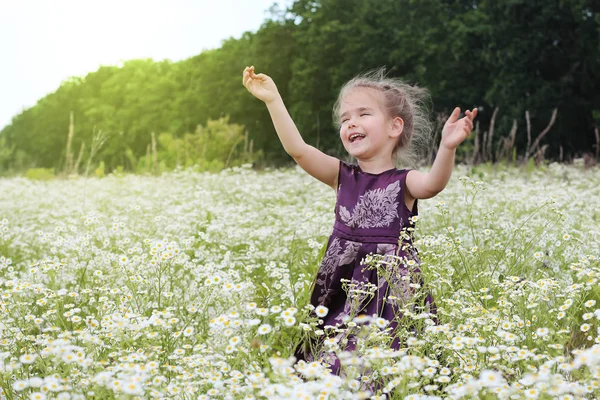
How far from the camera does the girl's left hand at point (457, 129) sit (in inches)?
121

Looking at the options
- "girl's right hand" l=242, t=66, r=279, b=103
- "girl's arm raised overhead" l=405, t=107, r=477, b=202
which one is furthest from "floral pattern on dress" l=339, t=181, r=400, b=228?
"girl's right hand" l=242, t=66, r=279, b=103

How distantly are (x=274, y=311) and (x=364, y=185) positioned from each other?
4.82 ft

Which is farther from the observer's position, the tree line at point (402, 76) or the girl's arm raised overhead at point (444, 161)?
the tree line at point (402, 76)

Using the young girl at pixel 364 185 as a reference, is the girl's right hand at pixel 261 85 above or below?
above

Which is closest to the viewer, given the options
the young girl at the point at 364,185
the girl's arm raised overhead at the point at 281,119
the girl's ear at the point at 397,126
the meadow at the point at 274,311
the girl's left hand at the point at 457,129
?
the meadow at the point at 274,311

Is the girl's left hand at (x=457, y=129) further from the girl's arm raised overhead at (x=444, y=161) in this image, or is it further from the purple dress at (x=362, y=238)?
the purple dress at (x=362, y=238)

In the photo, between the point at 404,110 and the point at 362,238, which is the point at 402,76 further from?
the point at 362,238

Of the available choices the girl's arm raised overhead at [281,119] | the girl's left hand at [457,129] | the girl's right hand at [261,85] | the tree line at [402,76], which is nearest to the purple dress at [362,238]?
the girl's arm raised overhead at [281,119]

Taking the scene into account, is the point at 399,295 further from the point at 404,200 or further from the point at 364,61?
the point at 364,61

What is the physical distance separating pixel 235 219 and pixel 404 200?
8.17 feet

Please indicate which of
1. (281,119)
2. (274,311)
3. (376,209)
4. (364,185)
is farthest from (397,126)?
(274,311)

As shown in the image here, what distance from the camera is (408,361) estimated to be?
79.0 inches

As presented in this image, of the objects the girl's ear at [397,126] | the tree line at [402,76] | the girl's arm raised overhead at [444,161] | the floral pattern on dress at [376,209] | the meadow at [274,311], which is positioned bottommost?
the meadow at [274,311]

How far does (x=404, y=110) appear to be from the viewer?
3965 mm
